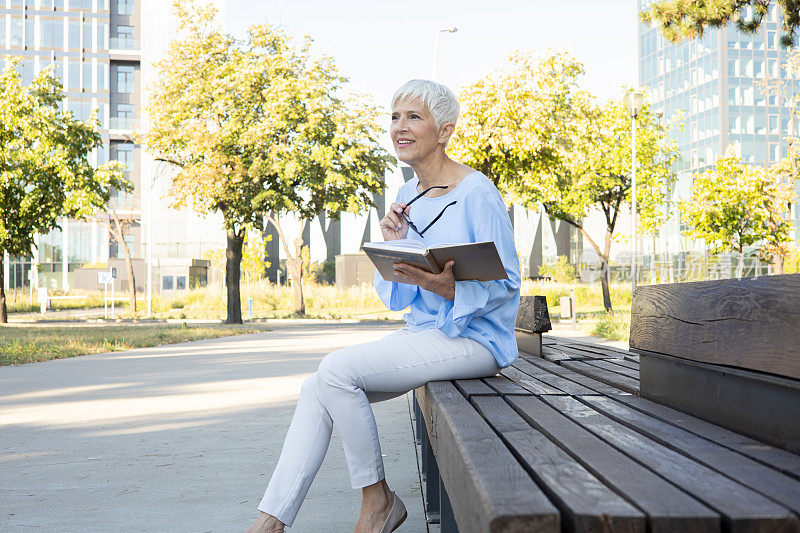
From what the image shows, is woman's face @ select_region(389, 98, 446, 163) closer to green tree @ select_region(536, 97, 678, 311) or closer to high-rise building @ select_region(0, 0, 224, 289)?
green tree @ select_region(536, 97, 678, 311)

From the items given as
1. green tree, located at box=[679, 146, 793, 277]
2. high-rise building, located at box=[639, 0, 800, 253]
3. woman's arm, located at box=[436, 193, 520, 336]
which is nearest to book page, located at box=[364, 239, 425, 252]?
woman's arm, located at box=[436, 193, 520, 336]

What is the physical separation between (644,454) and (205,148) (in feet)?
76.6

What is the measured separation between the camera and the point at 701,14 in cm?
1088

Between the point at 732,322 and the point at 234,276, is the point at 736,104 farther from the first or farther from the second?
the point at 732,322

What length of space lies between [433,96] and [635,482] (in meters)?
2.14

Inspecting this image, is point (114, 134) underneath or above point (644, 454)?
above

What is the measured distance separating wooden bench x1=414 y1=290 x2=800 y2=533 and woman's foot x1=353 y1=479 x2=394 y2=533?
0.64 ft

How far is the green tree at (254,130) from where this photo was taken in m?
23.9

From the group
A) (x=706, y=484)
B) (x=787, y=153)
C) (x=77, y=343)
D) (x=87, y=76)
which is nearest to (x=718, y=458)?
(x=706, y=484)

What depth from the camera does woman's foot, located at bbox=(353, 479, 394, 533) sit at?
8.67 ft

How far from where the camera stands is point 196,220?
56688 millimetres

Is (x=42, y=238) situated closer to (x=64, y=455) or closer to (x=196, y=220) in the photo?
(x=196, y=220)

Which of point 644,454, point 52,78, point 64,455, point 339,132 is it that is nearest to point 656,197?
point 339,132

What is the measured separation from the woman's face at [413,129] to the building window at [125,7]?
69038mm
